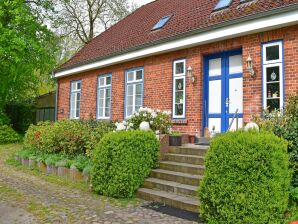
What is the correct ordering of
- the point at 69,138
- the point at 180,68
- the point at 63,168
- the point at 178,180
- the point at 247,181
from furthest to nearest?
1. the point at 180,68
2. the point at 69,138
3. the point at 63,168
4. the point at 178,180
5. the point at 247,181

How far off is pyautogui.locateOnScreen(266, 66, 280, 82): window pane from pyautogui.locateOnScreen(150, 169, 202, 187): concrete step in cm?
366

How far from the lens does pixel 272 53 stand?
9250 millimetres

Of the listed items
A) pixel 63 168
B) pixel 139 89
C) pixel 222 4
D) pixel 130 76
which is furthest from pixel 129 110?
pixel 222 4

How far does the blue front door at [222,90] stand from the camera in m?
10.2

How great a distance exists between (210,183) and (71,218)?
2.31 meters

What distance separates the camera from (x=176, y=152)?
8.66 metres

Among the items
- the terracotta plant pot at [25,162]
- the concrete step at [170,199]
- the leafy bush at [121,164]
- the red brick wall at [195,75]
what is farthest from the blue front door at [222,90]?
the terracotta plant pot at [25,162]

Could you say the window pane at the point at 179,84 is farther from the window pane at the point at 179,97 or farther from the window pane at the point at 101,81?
the window pane at the point at 101,81

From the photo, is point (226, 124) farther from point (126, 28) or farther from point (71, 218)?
point (126, 28)

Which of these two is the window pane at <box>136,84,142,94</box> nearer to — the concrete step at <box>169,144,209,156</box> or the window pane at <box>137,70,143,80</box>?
the window pane at <box>137,70,143,80</box>

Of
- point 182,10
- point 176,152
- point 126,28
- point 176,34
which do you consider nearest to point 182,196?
point 176,152

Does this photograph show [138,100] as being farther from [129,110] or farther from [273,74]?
[273,74]

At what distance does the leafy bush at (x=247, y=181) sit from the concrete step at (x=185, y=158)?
90.7 inches

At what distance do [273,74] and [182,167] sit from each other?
3.64 m
